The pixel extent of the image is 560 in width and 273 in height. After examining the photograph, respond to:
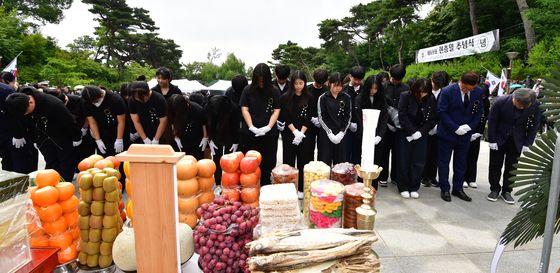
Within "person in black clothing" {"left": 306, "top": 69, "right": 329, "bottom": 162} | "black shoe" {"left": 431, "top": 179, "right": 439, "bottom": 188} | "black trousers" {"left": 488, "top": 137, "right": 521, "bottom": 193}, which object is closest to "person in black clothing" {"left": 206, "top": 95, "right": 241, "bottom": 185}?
"person in black clothing" {"left": 306, "top": 69, "right": 329, "bottom": 162}

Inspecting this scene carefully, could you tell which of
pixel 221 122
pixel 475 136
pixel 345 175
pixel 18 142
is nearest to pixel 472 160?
pixel 475 136

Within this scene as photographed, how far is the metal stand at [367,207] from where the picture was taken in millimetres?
1457

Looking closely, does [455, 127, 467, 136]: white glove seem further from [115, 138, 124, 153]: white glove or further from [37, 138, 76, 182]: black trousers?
[37, 138, 76, 182]: black trousers

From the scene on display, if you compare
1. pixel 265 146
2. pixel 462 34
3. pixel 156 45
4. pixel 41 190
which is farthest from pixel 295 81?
pixel 156 45

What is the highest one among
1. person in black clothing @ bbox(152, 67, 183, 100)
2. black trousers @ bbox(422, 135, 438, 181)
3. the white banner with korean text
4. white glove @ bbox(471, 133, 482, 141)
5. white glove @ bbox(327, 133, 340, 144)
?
the white banner with korean text

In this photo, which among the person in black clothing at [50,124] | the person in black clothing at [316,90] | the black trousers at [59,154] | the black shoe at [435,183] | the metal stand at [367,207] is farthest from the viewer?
the black shoe at [435,183]

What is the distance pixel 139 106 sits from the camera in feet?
12.9

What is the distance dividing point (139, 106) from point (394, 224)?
136 inches

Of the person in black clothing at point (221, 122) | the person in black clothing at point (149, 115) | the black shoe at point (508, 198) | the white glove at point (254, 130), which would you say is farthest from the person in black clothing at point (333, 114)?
the black shoe at point (508, 198)

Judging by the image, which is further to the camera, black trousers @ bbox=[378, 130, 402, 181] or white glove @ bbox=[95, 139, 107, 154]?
black trousers @ bbox=[378, 130, 402, 181]

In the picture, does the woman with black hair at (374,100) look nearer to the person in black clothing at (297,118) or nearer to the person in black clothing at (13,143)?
the person in black clothing at (297,118)

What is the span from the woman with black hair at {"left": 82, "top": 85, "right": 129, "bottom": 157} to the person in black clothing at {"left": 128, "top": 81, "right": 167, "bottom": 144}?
23 centimetres

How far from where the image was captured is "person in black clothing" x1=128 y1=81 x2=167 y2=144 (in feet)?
12.7

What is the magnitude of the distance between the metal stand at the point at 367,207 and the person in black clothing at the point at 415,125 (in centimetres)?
284
